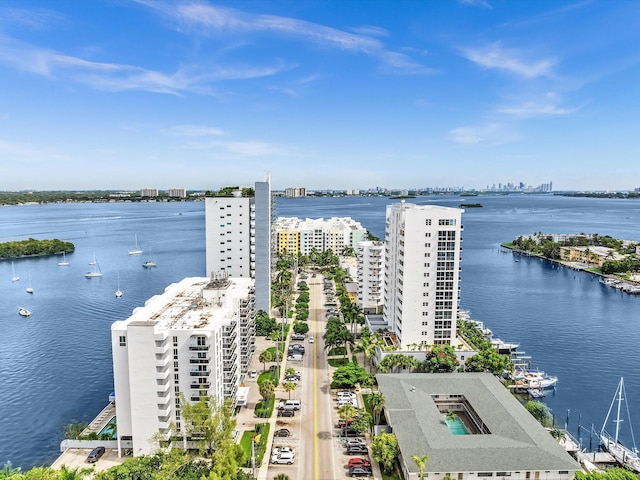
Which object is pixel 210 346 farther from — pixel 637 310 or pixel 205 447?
pixel 637 310

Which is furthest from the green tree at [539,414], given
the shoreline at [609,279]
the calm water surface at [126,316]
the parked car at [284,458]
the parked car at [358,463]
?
the shoreline at [609,279]

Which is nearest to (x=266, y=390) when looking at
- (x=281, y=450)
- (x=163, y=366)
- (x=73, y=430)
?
(x=281, y=450)

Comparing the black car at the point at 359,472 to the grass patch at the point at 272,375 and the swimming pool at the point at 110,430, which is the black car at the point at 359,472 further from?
the swimming pool at the point at 110,430

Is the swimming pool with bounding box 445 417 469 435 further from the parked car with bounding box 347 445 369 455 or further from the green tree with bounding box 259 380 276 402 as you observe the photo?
the green tree with bounding box 259 380 276 402

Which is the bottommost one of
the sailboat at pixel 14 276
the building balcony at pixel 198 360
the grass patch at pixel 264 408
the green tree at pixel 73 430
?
the green tree at pixel 73 430

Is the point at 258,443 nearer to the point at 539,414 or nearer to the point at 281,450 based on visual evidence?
the point at 281,450

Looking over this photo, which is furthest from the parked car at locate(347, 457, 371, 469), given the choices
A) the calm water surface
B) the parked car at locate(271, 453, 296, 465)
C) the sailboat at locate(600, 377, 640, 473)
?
the calm water surface
